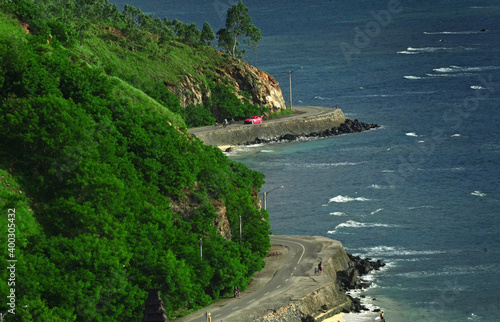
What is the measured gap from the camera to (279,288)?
93438 millimetres

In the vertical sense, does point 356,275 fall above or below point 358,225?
below

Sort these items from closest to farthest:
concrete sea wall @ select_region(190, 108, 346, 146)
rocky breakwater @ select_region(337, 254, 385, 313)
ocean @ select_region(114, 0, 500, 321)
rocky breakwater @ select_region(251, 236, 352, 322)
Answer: rocky breakwater @ select_region(251, 236, 352, 322)
rocky breakwater @ select_region(337, 254, 385, 313)
ocean @ select_region(114, 0, 500, 321)
concrete sea wall @ select_region(190, 108, 346, 146)

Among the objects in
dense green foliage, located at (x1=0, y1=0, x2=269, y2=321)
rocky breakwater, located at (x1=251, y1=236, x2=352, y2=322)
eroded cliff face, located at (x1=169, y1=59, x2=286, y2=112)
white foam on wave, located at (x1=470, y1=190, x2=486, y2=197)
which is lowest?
rocky breakwater, located at (x1=251, y1=236, x2=352, y2=322)

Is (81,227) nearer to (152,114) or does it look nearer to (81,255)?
(81,255)

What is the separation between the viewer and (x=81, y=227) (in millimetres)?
83562


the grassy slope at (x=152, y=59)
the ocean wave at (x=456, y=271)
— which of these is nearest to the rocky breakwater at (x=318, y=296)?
the ocean wave at (x=456, y=271)

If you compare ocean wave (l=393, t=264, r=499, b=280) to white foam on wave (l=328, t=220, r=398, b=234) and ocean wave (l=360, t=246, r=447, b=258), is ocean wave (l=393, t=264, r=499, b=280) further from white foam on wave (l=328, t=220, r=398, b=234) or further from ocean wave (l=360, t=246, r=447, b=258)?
white foam on wave (l=328, t=220, r=398, b=234)

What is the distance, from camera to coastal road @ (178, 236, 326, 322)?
86312 millimetres

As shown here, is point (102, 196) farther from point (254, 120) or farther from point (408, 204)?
point (254, 120)

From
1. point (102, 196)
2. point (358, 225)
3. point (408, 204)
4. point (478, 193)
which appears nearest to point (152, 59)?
point (408, 204)

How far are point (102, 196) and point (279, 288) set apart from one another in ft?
64.9

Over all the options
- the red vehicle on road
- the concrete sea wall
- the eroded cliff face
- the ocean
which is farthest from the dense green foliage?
the eroded cliff face

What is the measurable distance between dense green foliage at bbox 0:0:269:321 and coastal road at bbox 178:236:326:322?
1730 mm

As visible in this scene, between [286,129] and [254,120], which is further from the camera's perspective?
[254,120]
